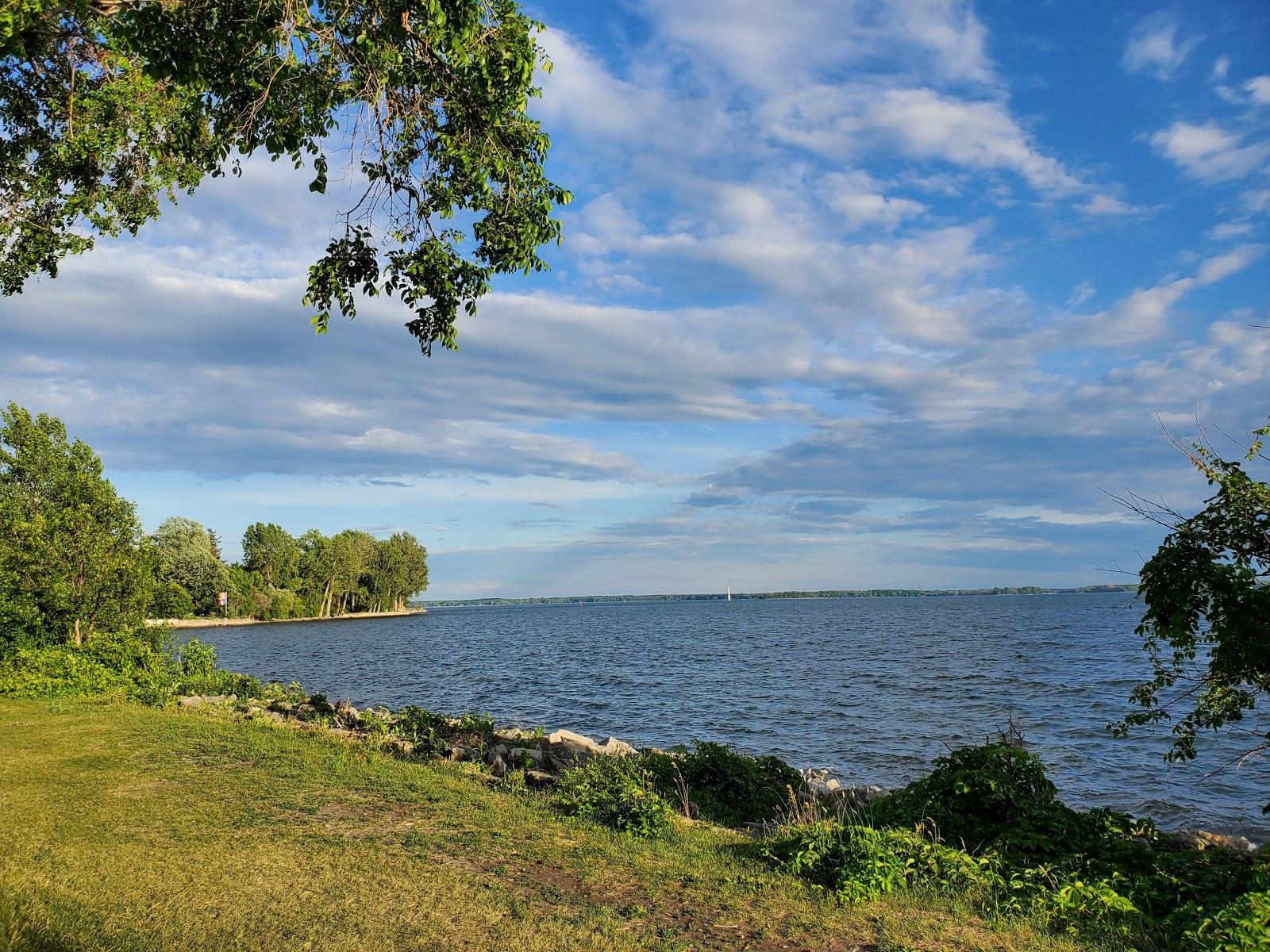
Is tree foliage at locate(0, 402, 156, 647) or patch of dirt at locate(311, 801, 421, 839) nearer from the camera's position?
patch of dirt at locate(311, 801, 421, 839)

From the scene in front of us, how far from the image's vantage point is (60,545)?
20516 millimetres

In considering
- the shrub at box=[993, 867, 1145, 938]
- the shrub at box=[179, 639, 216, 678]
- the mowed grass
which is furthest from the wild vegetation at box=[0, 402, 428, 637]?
the shrub at box=[993, 867, 1145, 938]

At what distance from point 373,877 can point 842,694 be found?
1095 inches

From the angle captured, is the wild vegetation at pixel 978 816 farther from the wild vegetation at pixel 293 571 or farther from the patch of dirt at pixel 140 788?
the wild vegetation at pixel 293 571

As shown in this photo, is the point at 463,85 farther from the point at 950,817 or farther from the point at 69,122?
the point at 950,817

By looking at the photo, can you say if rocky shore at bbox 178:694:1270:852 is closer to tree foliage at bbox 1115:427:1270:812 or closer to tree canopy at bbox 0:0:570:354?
tree foliage at bbox 1115:427:1270:812

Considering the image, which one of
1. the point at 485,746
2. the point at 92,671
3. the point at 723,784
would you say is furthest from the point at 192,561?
the point at 723,784

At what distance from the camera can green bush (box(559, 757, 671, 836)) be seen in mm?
9141

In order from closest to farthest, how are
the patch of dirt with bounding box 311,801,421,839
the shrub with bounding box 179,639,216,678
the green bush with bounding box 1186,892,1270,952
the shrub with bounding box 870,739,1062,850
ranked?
the green bush with bounding box 1186,892,1270,952 < the patch of dirt with bounding box 311,801,421,839 < the shrub with bounding box 870,739,1062,850 < the shrub with bounding box 179,639,216,678

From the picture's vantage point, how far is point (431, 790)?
1051 centimetres

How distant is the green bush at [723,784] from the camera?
1145 cm

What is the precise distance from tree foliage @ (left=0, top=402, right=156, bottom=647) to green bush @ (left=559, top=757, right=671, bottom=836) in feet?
57.8

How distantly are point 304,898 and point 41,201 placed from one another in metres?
10.9

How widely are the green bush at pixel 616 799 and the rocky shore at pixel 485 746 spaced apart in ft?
4.06
